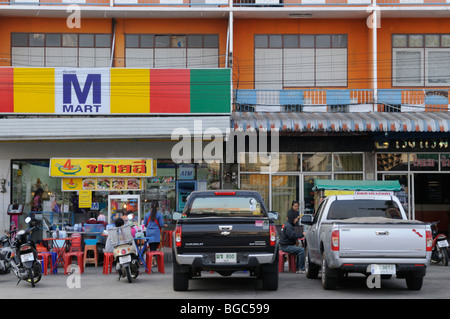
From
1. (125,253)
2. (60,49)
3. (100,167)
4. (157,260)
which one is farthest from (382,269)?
(60,49)

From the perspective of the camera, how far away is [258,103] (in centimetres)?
2591

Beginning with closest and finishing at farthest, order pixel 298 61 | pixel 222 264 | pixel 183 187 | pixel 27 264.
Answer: pixel 222 264 → pixel 27 264 → pixel 183 187 → pixel 298 61

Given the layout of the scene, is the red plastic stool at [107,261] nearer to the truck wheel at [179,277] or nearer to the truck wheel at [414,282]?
the truck wheel at [179,277]

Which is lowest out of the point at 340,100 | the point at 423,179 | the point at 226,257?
the point at 226,257

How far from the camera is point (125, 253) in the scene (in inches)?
594

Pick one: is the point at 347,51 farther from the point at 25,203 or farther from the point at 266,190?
the point at 25,203

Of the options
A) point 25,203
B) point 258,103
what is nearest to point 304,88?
point 258,103

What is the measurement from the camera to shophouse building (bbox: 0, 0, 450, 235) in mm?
23969

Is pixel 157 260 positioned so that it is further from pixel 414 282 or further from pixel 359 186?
pixel 359 186

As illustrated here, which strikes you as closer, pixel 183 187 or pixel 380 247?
pixel 380 247

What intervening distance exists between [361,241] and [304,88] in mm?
14559

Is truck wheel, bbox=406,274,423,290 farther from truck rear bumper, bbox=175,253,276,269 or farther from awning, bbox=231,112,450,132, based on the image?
awning, bbox=231,112,450,132

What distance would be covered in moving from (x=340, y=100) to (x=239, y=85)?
12.3 feet
